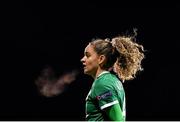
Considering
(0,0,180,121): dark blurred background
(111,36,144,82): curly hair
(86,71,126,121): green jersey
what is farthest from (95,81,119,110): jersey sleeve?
(0,0,180,121): dark blurred background

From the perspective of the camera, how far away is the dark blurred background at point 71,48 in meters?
6.16

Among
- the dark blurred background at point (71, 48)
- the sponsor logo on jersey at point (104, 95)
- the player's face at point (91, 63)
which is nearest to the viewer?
the sponsor logo on jersey at point (104, 95)

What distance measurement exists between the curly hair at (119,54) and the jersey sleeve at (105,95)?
0.26 meters

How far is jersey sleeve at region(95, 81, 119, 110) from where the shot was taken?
11.2ft

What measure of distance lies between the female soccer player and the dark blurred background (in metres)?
2.36

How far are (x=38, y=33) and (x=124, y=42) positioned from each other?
246 cm

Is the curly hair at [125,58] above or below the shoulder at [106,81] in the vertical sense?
above

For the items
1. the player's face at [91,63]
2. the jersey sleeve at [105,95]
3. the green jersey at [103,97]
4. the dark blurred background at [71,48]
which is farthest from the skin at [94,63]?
the dark blurred background at [71,48]

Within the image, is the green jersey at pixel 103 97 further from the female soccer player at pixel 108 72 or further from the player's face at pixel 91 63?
the player's face at pixel 91 63

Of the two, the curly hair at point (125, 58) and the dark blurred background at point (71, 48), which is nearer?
the curly hair at point (125, 58)

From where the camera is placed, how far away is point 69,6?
6211 mm

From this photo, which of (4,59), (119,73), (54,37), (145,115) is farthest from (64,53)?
(119,73)

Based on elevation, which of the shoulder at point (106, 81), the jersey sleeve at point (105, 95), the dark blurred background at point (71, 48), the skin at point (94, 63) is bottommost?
the jersey sleeve at point (105, 95)

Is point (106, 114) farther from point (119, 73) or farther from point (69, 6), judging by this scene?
point (69, 6)
